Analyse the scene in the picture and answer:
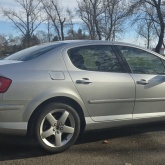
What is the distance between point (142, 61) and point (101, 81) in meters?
0.98

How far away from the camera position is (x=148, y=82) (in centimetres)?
527

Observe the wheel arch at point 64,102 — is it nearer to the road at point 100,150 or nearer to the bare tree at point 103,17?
the road at point 100,150

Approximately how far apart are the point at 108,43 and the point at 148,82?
0.85 metres

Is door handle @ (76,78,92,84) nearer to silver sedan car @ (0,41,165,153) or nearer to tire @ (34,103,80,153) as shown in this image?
silver sedan car @ (0,41,165,153)

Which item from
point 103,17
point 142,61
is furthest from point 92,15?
Answer: point 142,61

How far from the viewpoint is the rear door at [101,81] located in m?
4.75

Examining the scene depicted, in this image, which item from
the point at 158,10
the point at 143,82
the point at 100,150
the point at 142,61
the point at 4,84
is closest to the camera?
the point at 4,84

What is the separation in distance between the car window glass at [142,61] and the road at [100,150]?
42.1 inches

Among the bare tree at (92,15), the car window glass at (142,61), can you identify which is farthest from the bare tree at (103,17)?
the car window glass at (142,61)

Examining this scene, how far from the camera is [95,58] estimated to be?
505 cm

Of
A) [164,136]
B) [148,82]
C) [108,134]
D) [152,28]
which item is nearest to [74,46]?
[148,82]

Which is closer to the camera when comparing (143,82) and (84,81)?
(84,81)

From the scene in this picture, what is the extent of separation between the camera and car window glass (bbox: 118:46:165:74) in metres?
5.34

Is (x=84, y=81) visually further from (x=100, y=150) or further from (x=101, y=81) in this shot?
(x=100, y=150)
